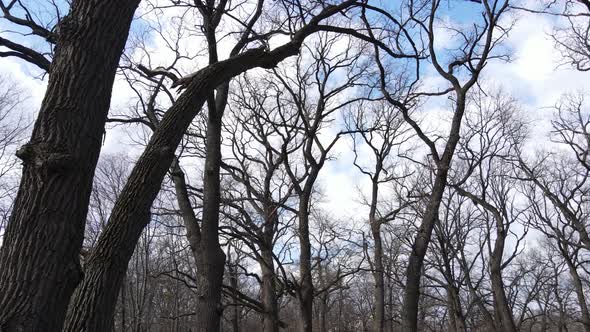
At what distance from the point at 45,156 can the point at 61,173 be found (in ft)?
0.41

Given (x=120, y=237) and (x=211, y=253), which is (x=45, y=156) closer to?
(x=120, y=237)

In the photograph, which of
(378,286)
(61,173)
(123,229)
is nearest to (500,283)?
(378,286)

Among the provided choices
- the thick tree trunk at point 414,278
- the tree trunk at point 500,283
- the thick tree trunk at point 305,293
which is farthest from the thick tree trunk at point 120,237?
the tree trunk at point 500,283

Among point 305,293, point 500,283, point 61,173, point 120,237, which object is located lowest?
point 120,237

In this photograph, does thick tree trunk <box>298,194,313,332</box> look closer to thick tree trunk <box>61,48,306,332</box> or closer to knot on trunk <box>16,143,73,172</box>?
thick tree trunk <box>61,48,306,332</box>

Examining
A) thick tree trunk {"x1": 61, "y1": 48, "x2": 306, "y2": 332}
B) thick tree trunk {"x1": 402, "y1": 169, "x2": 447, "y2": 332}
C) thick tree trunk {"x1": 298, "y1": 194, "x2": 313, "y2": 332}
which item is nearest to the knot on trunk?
thick tree trunk {"x1": 61, "y1": 48, "x2": 306, "y2": 332}

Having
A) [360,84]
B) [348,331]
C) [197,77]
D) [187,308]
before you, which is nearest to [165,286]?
[187,308]

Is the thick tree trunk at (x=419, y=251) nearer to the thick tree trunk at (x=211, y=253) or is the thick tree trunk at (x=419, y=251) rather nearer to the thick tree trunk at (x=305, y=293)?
the thick tree trunk at (x=305, y=293)

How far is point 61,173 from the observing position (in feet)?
8.90

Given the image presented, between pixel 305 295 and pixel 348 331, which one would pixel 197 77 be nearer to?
pixel 305 295

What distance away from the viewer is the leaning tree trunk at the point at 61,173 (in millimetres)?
2496

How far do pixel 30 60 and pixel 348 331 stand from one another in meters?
48.8

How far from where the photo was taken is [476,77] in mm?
9156

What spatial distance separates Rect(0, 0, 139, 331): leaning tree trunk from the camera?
2496 millimetres
